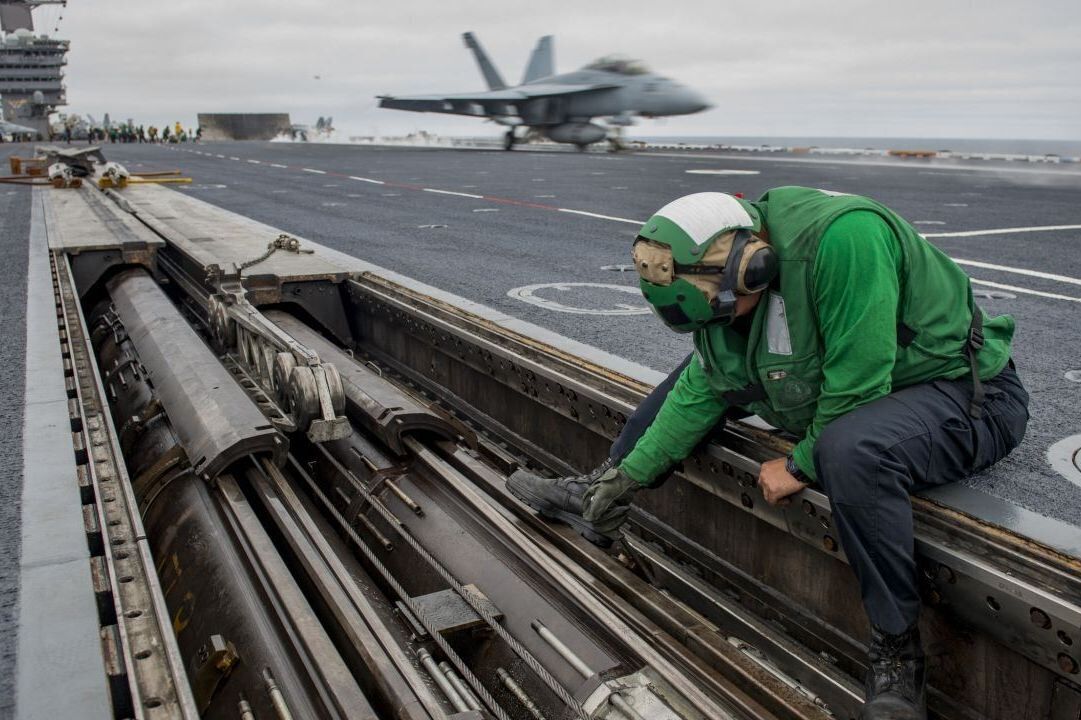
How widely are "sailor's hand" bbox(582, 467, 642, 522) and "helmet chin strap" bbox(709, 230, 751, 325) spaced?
0.98m

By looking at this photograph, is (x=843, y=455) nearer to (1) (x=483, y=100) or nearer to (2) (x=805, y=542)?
(2) (x=805, y=542)

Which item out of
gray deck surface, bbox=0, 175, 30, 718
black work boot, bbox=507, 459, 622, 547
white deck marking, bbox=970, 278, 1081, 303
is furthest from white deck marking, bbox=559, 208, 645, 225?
black work boot, bbox=507, 459, 622, 547

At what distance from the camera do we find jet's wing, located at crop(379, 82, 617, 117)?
3641cm

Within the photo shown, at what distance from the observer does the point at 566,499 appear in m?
3.92

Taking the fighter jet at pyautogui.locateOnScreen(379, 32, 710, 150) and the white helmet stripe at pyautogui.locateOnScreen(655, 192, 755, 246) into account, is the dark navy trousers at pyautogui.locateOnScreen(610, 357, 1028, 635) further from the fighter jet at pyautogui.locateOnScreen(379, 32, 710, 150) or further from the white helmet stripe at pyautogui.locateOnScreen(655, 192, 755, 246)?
the fighter jet at pyautogui.locateOnScreen(379, 32, 710, 150)

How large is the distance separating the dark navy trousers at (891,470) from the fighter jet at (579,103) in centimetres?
3048

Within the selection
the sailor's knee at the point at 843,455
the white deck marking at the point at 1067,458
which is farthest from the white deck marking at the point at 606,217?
the sailor's knee at the point at 843,455

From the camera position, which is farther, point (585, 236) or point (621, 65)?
point (621, 65)

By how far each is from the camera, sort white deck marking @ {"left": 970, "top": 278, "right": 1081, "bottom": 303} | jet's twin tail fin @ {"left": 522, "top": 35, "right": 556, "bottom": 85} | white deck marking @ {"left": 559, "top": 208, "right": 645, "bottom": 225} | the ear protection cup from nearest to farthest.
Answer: the ear protection cup < white deck marking @ {"left": 970, "top": 278, "right": 1081, "bottom": 303} < white deck marking @ {"left": 559, "top": 208, "right": 645, "bottom": 225} < jet's twin tail fin @ {"left": 522, "top": 35, "right": 556, "bottom": 85}

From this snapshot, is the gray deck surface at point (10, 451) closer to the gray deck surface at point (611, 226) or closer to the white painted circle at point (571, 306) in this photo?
the gray deck surface at point (611, 226)

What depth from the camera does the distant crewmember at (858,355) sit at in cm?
273

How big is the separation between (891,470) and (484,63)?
5077 centimetres

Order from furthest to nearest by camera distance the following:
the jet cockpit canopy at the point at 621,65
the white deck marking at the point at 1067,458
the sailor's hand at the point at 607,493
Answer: the jet cockpit canopy at the point at 621,65
the white deck marking at the point at 1067,458
the sailor's hand at the point at 607,493

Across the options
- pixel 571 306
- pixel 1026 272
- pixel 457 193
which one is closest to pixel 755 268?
pixel 571 306
